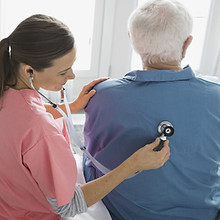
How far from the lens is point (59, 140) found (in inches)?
36.7

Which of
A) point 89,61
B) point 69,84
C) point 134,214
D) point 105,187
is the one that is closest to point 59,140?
point 105,187

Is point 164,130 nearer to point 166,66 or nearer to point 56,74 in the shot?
point 166,66

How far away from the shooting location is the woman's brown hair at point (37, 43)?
3.00ft

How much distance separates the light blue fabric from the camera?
1051 mm

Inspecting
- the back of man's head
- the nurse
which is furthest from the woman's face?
the back of man's head

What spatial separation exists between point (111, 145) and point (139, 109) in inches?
6.5

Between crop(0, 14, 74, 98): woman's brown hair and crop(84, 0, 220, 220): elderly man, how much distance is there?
233mm

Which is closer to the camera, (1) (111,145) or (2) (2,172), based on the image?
(2) (2,172)

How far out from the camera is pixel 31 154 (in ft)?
2.99

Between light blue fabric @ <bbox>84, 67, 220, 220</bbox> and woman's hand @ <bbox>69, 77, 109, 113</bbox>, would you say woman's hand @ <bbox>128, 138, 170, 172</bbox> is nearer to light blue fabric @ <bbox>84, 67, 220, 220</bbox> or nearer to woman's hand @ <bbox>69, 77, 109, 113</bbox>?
light blue fabric @ <bbox>84, 67, 220, 220</bbox>

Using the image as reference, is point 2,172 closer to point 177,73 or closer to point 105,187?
point 105,187

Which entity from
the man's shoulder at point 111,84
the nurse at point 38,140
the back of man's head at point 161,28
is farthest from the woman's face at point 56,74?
the back of man's head at point 161,28

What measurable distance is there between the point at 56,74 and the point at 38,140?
20 centimetres

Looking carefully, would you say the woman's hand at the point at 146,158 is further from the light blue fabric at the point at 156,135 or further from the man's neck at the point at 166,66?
the man's neck at the point at 166,66
